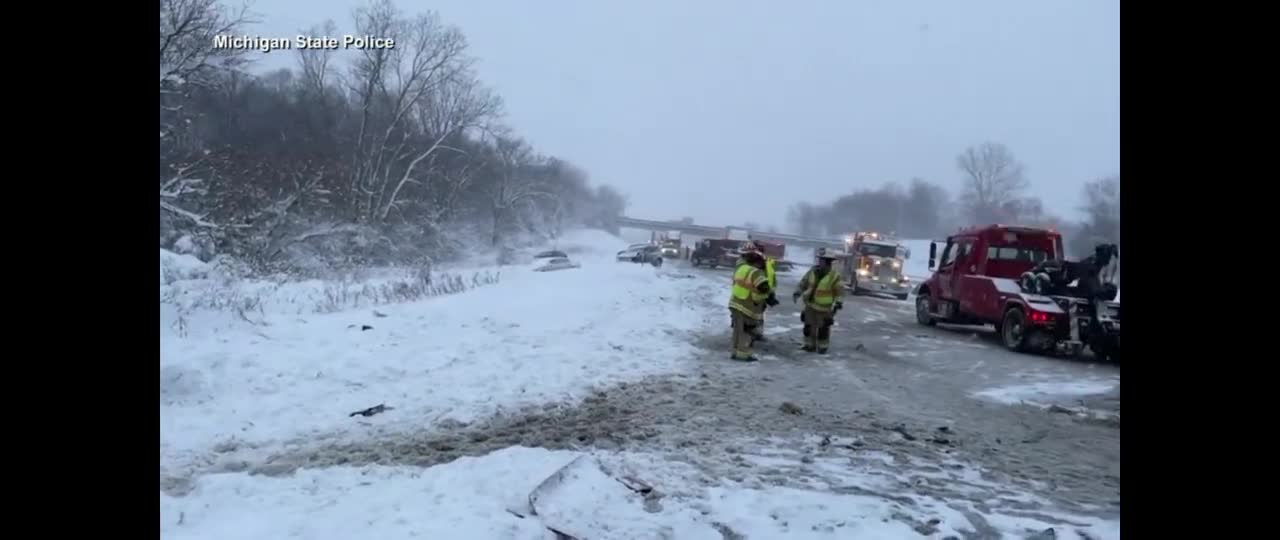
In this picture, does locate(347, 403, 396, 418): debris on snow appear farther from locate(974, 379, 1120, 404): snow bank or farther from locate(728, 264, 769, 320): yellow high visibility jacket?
locate(974, 379, 1120, 404): snow bank

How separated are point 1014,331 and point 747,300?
20.5ft

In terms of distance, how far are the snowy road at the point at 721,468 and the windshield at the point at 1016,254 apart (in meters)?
7.44

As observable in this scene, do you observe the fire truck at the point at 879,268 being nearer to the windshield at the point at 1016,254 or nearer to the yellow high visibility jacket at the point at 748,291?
the windshield at the point at 1016,254

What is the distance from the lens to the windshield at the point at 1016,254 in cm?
1805

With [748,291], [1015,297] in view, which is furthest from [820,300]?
[1015,297]

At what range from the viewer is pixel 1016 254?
18203 millimetres

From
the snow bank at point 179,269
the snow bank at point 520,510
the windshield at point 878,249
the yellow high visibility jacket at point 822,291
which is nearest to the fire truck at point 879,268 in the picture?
the windshield at point 878,249

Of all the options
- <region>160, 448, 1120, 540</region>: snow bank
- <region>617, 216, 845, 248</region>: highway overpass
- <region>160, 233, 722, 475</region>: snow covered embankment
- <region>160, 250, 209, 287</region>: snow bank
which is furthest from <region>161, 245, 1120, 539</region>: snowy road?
<region>617, 216, 845, 248</region>: highway overpass
